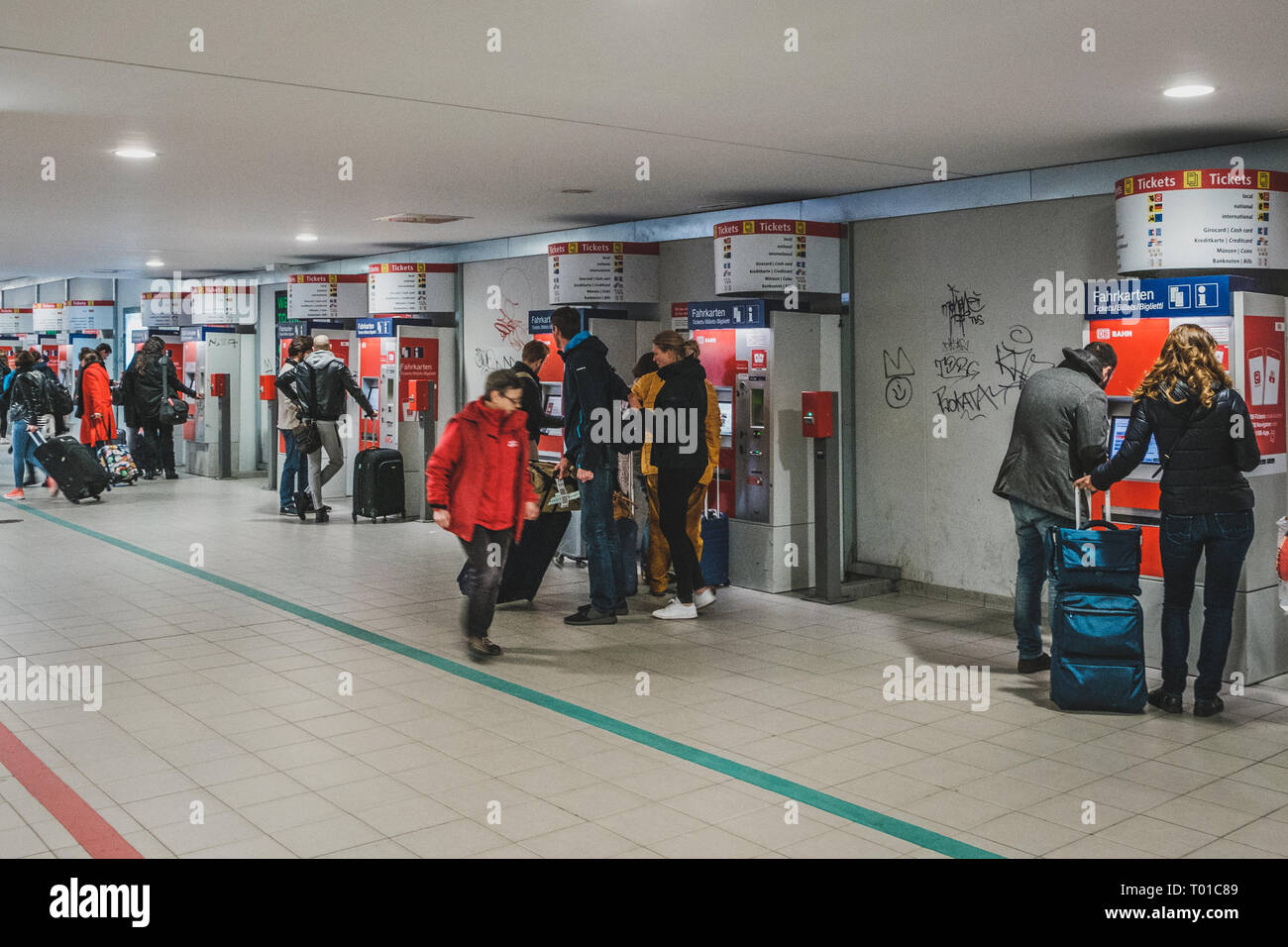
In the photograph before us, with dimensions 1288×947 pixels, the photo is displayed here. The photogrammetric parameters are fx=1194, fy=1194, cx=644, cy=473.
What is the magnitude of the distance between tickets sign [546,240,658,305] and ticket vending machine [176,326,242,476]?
758 centimetres

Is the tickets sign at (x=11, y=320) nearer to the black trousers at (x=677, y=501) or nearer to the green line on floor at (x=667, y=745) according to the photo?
the green line on floor at (x=667, y=745)

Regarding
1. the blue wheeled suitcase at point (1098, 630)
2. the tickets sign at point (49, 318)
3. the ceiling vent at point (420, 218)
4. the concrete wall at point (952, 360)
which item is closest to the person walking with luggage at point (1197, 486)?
the blue wheeled suitcase at point (1098, 630)

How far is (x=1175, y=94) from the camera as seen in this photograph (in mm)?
5457

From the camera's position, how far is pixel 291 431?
1204 cm

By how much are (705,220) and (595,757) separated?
19.7 feet

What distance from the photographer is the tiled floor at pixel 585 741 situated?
4031mm

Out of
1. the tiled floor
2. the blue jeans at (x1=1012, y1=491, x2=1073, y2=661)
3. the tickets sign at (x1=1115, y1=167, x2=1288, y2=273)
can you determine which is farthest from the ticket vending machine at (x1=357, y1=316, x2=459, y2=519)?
the tickets sign at (x1=1115, y1=167, x2=1288, y2=273)

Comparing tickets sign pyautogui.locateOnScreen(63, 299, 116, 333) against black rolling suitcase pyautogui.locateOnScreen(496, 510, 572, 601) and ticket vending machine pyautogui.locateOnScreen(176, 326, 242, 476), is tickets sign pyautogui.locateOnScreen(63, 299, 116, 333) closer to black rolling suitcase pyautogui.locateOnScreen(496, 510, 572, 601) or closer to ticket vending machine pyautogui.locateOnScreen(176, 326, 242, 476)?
ticket vending machine pyautogui.locateOnScreen(176, 326, 242, 476)

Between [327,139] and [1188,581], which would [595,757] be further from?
[327,139]

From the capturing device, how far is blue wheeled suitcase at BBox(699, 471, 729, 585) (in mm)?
8359

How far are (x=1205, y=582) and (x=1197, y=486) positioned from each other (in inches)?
18.4

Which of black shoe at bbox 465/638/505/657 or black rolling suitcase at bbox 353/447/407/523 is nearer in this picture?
black shoe at bbox 465/638/505/657

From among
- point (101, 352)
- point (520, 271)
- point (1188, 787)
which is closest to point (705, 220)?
point (520, 271)

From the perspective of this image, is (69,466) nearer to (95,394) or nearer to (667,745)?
(95,394)
